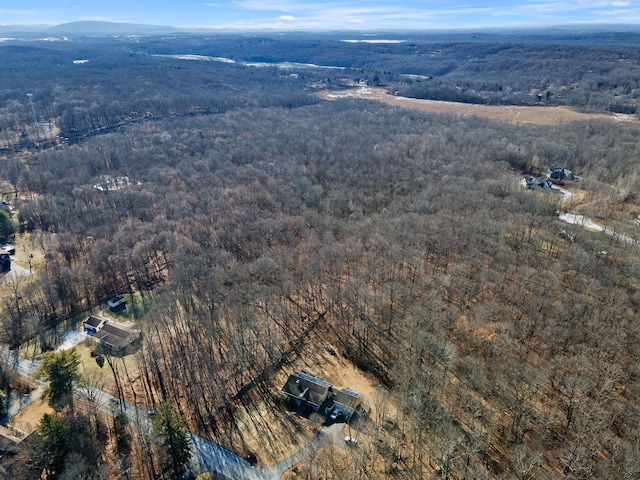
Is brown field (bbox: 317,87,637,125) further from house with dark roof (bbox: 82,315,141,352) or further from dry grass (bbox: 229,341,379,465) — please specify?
house with dark roof (bbox: 82,315,141,352)

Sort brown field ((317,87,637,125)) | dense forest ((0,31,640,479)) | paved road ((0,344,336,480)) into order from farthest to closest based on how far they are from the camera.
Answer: brown field ((317,87,637,125)) → dense forest ((0,31,640,479)) → paved road ((0,344,336,480))

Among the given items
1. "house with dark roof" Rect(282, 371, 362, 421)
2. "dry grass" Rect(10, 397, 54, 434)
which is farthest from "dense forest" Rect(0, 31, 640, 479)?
"dry grass" Rect(10, 397, 54, 434)

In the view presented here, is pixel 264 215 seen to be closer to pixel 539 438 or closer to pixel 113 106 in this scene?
pixel 539 438

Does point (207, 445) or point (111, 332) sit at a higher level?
point (111, 332)

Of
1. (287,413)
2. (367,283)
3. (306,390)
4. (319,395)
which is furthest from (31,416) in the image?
(367,283)

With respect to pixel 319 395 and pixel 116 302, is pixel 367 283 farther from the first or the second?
pixel 116 302

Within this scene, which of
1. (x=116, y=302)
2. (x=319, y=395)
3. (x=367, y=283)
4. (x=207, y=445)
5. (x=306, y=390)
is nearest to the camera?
(x=207, y=445)

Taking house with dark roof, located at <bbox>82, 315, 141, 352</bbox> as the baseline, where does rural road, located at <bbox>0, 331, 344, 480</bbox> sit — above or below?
below
